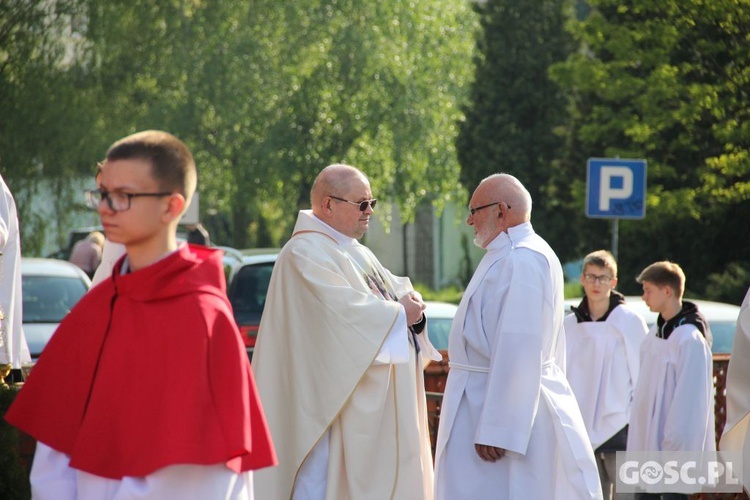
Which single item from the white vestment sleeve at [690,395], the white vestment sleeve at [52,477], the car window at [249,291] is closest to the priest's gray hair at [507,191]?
the white vestment sleeve at [690,395]

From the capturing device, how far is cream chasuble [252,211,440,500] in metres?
6.57

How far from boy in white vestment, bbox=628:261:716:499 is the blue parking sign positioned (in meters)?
4.42

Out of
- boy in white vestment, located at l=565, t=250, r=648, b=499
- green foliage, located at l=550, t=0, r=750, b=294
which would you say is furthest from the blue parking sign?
boy in white vestment, located at l=565, t=250, r=648, b=499

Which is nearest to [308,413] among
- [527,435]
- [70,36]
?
[527,435]

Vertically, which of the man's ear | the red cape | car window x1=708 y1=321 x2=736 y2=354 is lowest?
car window x1=708 y1=321 x2=736 y2=354

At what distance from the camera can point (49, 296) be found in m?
14.0

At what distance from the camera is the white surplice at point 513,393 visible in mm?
6172

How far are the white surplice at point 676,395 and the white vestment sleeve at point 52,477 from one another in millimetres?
5677

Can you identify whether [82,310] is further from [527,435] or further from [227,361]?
[527,435]

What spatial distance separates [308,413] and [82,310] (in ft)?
9.87

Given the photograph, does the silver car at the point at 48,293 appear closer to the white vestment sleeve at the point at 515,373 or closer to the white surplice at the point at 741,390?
the white vestment sleeve at the point at 515,373

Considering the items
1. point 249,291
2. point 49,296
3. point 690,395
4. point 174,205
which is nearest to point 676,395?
point 690,395

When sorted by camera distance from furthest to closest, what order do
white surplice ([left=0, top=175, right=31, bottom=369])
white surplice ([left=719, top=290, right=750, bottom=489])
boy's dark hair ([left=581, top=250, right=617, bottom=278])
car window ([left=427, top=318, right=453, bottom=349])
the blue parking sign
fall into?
the blue parking sign, car window ([left=427, top=318, right=453, bottom=349]), boy's dark hair ([left=581, top=250, right=617, bottom=278]), white surplice ([left=0, top=175, right=31, bottom=369]), white surplice ([left=719, top=290, right=750, bottom=489])

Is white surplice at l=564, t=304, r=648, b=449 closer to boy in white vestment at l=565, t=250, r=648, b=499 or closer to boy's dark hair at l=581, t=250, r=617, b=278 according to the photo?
boy in white vestment at l=565, t=250, r=648, b=499
